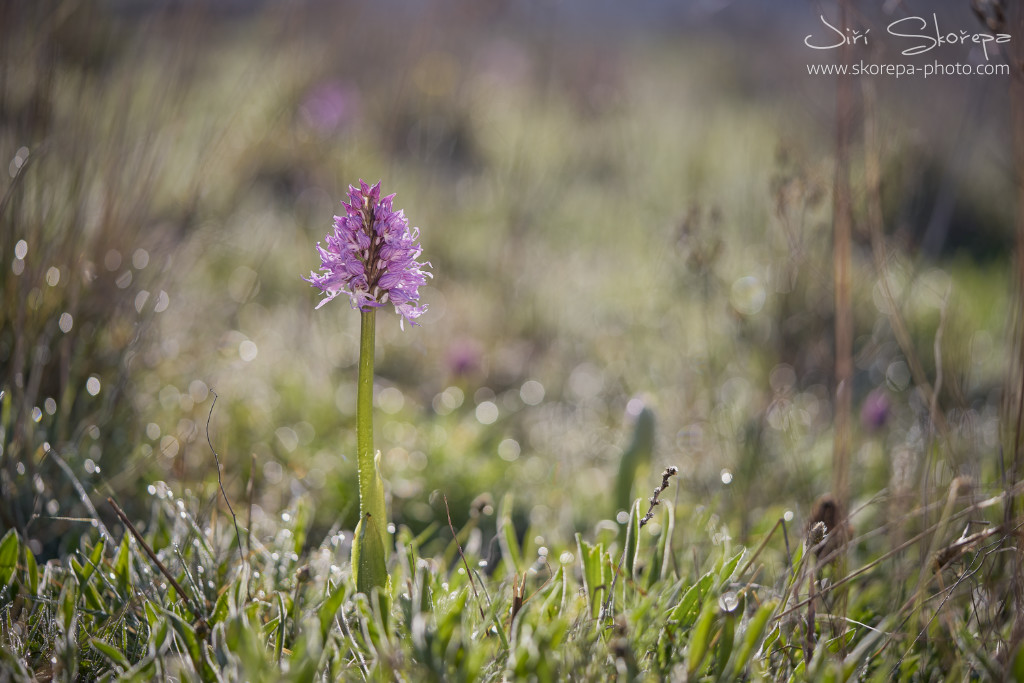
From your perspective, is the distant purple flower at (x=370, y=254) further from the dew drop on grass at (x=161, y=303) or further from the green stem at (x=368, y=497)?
the dew drop on grass at (x=161, y=303)

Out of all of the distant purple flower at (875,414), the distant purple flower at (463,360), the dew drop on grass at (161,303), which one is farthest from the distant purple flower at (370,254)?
the distant purple flower at (875,414)

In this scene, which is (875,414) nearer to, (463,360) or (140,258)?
(463,360)

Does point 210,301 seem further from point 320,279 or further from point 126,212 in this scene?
point 320,279

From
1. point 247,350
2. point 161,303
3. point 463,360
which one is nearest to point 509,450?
point 463,360

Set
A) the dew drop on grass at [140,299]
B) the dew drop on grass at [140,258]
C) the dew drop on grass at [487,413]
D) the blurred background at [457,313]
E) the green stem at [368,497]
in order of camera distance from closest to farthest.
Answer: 1. the green stem at [368,497]
2. the blurred background at [457,313]
3. the dew drop on grass at [140,299]
4. the dew drop on grass at [140,258]
5. the dew drop on grass at [487,413]

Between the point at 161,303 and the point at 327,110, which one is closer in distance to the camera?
the point at 161,303

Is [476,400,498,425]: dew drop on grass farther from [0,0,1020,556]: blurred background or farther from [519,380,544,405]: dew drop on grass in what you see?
[519,380,544,405]: dew drop on grass

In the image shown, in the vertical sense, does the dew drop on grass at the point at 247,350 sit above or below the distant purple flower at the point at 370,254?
below
